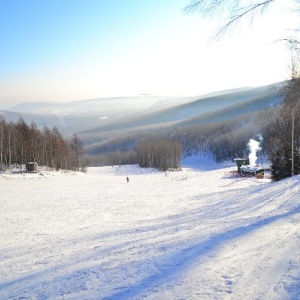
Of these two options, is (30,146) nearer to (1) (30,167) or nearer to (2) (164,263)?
(1) (30,167)

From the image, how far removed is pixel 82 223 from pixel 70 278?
773 centimetres

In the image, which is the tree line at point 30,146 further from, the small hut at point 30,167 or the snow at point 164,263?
the snow at point 164,263

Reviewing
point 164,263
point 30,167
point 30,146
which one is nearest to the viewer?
point 164,263

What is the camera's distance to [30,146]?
6406 centimetres

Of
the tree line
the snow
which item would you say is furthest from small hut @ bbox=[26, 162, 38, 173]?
the snow

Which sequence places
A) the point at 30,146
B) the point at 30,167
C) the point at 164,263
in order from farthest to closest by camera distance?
the point at 30,146 < the point at 30,167 < the point at 164,263

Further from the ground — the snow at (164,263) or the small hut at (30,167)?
the small hut at (30,167)

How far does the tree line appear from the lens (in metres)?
61.8

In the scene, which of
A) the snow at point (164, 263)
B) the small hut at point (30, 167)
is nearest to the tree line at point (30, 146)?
the small hut at point (30, 167)

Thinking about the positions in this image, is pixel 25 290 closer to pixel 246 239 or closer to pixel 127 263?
pixel 127 263

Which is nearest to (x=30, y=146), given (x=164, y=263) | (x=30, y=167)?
(x=30, y=167)

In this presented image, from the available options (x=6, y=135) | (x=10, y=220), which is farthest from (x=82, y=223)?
(x=6, y=135)

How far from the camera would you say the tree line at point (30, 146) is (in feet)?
203

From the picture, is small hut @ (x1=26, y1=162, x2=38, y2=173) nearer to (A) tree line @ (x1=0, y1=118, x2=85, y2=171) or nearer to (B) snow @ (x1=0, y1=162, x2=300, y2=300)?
(A) tree line @ (x1=0, y1=118, x2=85, y2=171)
